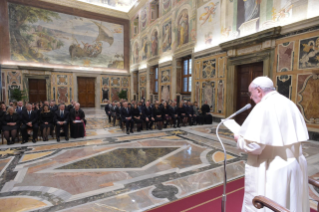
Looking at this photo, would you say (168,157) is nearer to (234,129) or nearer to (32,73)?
(234,129)

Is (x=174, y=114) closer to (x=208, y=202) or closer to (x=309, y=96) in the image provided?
(x=309, y=96)

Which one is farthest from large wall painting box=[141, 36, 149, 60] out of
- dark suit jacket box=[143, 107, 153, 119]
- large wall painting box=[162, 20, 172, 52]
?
dark suit jacket box=[143, 107, 153, 119]

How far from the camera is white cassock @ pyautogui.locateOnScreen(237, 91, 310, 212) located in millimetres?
1520

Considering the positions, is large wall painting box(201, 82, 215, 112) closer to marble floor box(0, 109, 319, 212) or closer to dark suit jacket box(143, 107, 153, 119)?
dark suit jacket box(143, 107, 153, 119)

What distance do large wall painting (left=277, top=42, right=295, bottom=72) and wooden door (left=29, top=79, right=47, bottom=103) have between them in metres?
18.0

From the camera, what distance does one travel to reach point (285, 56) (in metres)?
6.48

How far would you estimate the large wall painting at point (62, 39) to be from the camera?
15289mm

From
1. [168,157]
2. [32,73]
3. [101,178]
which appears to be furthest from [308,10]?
[32,73]

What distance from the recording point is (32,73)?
615 inches

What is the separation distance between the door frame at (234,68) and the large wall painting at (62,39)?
1371 centimetres

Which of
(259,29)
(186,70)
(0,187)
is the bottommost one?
(0,187)

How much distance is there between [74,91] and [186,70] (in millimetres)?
11371

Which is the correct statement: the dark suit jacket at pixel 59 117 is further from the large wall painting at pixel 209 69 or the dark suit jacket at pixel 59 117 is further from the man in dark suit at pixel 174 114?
the large wall painting at pixel 209 69

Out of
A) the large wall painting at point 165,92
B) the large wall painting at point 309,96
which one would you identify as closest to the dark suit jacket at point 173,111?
the large wall painting at point 165,92
